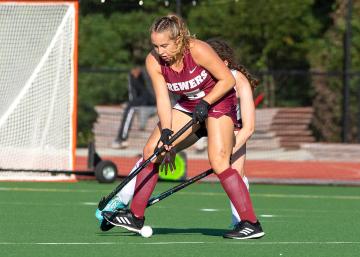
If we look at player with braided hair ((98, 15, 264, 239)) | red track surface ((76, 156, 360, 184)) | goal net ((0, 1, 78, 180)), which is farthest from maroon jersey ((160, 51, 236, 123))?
red track surface ((76, 156, 360, 184))

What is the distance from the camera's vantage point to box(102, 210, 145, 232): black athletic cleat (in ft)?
31.2

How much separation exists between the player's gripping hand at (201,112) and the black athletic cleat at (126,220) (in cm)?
90

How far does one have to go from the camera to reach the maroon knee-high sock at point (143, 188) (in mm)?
9516

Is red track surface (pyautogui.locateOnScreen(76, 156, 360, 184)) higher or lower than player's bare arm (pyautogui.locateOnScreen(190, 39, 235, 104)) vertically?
lower

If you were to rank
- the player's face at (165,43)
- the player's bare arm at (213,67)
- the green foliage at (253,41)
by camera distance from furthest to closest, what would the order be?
A: the green foliage at (253,41), the player's bare arm at (213,67), the player's face at (165,43)

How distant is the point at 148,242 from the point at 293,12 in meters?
17.6

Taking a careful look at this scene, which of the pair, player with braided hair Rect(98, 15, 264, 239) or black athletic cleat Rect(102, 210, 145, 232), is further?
black athletic cleat Rect(102, 210, 145, 232)

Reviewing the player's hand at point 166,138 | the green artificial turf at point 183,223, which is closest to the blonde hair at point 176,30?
the player's hand at point 166,138

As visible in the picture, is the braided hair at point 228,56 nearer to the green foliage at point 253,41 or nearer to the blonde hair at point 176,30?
the blonde hair at point 176,30

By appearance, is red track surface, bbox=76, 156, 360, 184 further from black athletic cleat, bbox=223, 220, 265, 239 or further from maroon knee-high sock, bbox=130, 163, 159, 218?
black athletic cleat, bbox=223, 220, 265, 239

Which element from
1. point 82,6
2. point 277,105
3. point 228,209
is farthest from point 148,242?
point 277,105

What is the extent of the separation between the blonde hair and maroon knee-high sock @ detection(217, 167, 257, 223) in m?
0.92

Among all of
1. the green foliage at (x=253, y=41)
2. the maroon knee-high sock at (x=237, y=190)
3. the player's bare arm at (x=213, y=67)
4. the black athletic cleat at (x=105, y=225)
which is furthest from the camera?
the green foliage at (x=253, y=41)

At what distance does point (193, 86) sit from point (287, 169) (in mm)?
11574
